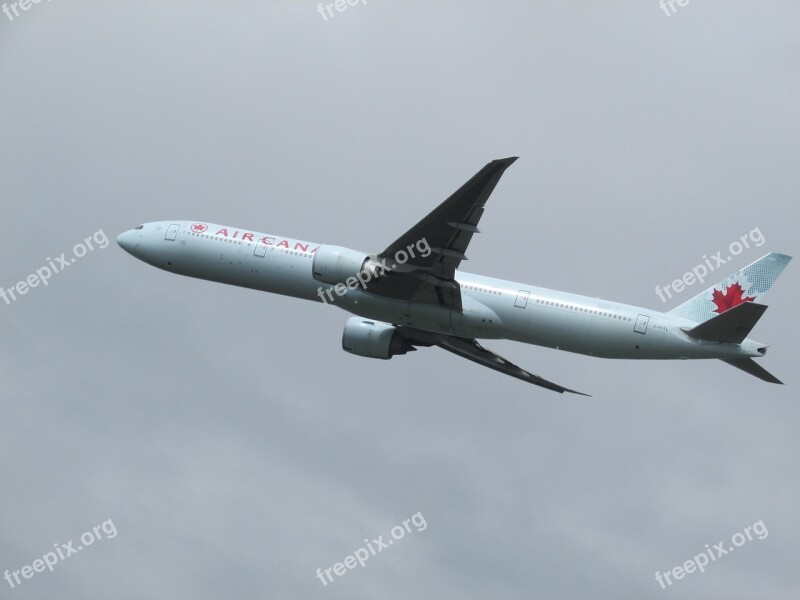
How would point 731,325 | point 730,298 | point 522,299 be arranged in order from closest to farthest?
point 731,325 < point 522,299 < point 730,298

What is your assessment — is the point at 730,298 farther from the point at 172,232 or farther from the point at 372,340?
the point at 172,232

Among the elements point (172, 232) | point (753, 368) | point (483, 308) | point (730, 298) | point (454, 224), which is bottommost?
point (753, 368)

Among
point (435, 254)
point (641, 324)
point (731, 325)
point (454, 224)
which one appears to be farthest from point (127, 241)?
point (731, 325)

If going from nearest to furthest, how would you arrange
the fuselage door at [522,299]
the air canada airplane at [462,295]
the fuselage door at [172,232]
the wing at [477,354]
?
the air canada airplane at [462,295] < the fuselage door at [522,299] < the fuselage door at [172,232] < the wing at [477,354]

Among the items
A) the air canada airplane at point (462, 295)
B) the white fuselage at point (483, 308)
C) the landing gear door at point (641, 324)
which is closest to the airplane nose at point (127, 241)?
the white fuselage at point (483, 308)

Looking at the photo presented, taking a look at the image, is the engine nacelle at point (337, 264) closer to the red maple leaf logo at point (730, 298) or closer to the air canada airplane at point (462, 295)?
the air canada airplane at point (462, 295)

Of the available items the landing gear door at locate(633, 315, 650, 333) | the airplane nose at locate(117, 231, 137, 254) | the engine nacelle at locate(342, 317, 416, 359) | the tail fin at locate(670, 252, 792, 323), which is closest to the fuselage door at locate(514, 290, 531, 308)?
the landing gear door at locate(633, 315, 650, 333)

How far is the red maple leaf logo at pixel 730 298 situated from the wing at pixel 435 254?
11.8 meters

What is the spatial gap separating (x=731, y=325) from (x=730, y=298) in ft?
15.8

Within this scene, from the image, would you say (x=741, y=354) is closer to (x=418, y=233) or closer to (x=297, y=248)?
(x=418, y=233)

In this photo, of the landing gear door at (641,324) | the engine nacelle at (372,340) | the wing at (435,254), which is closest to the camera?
the wing at (435,254)

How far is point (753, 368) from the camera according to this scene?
1825 inches

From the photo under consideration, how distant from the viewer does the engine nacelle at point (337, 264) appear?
47.2 metres

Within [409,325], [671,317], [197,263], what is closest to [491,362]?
[409,325]
